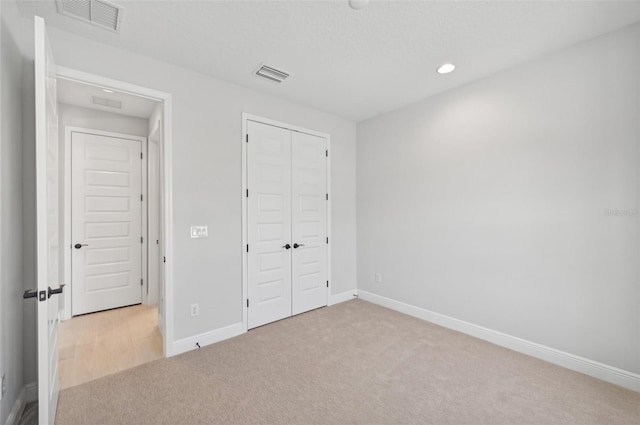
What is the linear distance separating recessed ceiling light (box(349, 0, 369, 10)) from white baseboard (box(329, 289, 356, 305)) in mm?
3337

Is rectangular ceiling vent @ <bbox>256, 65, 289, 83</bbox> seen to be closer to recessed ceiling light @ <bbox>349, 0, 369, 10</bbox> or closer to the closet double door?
the closet double door

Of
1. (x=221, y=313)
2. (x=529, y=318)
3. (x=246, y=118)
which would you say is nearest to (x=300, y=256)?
(x=221, y=313)

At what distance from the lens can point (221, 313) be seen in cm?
288

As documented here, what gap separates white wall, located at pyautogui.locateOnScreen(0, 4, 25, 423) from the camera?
5.11 feet

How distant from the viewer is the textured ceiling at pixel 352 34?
74.2 inches

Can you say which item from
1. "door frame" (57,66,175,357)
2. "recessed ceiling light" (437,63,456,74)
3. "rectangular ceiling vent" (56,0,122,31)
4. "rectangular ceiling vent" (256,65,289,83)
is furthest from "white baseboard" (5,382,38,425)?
"recessed ceiling light" (437,63,456,74)

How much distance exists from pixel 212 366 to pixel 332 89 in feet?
10.1

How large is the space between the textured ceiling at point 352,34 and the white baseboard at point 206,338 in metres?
2.64

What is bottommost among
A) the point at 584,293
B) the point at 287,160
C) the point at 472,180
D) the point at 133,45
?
the point at 584,293

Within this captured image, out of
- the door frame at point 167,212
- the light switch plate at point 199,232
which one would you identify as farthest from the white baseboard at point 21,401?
the light switch plate at point 199,232

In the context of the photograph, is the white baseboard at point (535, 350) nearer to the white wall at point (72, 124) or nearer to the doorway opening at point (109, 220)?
the doorway opening at point (109, 220)

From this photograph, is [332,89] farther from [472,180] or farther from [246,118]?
[472,180]

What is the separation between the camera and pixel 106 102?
11.0ft

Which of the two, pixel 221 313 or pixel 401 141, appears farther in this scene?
pixel 401 141
